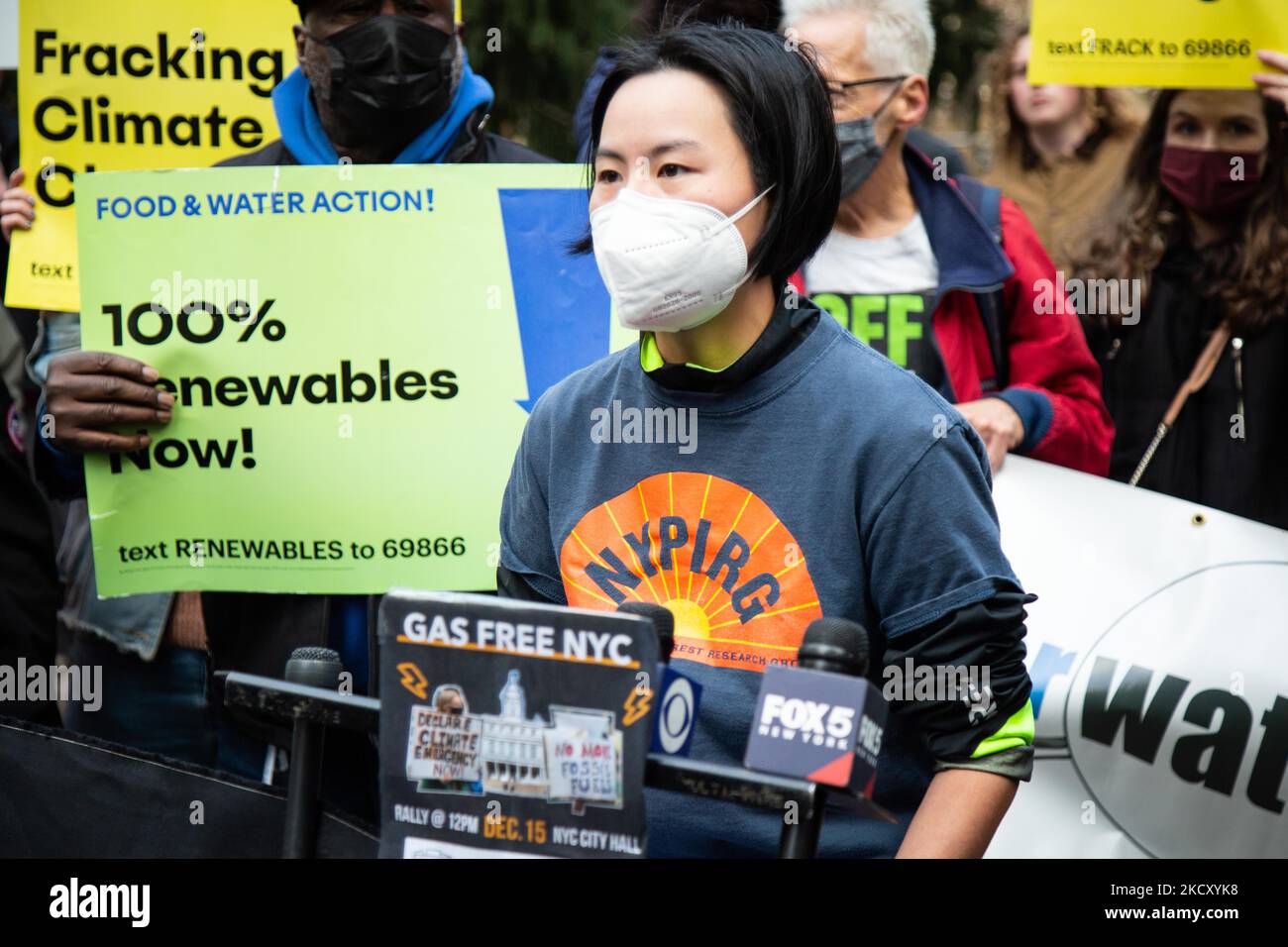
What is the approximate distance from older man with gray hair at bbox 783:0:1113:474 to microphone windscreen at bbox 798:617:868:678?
79.9 inches

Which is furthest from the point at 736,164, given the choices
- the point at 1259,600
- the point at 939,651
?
the point at 1259,600

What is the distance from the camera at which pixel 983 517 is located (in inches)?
85.8

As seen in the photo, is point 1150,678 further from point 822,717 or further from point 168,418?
point 168,418

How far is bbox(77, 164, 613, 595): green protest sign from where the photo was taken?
352cm

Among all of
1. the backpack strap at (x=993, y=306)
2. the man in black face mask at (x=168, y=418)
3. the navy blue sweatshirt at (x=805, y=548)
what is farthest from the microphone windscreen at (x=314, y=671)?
the backpack strap at (x=993, y=306)

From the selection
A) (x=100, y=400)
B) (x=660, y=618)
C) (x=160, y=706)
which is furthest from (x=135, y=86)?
(x=660, y=618)

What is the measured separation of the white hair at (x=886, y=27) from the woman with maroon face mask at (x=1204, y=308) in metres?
0.93

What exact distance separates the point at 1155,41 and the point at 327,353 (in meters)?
2.26

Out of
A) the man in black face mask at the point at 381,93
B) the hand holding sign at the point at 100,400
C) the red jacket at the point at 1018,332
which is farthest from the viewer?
the red jacket at the point at 1018,332

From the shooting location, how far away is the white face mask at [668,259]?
2.24 m

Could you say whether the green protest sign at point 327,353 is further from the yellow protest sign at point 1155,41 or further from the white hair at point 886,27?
the yellow protest sign at point 1155,41

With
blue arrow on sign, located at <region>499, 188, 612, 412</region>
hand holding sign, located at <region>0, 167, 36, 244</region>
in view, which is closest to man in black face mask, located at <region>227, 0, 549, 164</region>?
blue arrow on sign, located at <region>499, 188, 612, 412</region>

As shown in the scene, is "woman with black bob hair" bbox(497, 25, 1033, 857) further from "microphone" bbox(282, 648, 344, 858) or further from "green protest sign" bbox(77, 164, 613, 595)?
"green protest sign" bbox(77, 164, 613, 595)

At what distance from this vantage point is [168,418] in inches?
138
